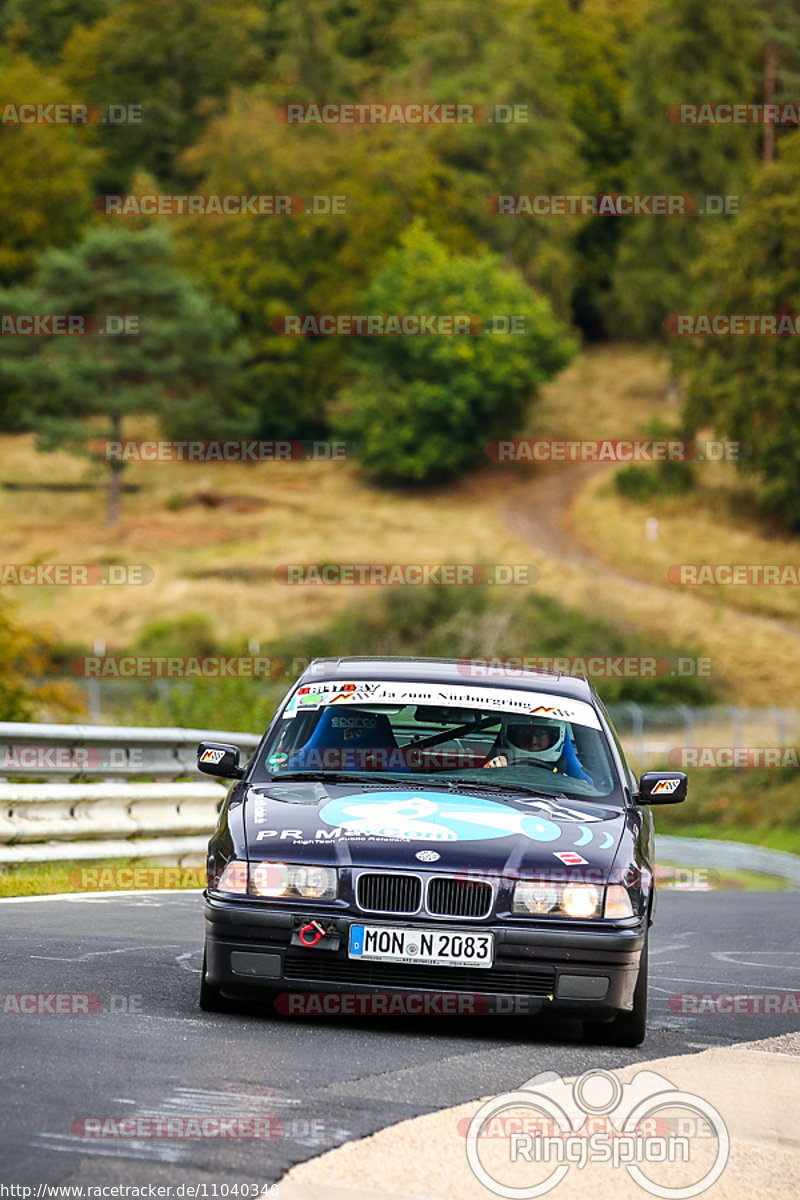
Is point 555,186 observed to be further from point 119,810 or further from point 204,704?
point 119,810

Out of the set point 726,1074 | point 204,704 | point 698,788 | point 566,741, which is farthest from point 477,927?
point 698,788

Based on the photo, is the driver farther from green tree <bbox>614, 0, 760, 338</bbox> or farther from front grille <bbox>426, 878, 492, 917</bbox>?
green tree <bbox>614, 0, 760, 338</bbox>

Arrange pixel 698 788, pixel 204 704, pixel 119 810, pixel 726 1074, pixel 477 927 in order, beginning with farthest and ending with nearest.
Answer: pixel 698 788
pixel 204 704
pixel 119 810
pixel 477 927
pixel 726 1074

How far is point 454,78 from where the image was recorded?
300ft

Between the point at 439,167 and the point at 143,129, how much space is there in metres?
22.2

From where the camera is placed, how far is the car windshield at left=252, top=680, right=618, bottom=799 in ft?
26.3

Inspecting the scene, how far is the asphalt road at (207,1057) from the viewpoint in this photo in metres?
4.91

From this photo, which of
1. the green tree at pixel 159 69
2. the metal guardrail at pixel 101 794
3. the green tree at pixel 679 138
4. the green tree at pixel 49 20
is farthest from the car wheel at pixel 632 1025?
the green tree at pixel 49 20

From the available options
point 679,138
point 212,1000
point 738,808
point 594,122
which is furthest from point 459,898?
point 594,122

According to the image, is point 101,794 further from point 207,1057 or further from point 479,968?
point 207,1057

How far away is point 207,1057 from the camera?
20.5 ft

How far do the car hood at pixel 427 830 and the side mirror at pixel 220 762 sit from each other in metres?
0.56

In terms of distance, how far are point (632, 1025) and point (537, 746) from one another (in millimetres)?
1566

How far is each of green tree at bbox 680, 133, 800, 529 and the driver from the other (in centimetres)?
5769
